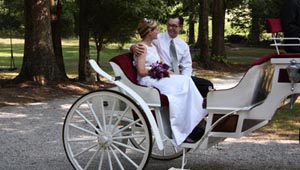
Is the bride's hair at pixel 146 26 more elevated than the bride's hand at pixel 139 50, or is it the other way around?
the bride's hair at pixel 146 26

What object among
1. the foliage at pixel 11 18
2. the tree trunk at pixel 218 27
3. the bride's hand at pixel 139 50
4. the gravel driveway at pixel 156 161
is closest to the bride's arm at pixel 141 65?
the bride's hand at pixel 139 50

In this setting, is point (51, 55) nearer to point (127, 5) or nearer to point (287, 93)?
point (127, 5)

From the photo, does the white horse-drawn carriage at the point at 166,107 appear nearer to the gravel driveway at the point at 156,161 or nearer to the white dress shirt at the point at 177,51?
the white dress shirt at the point at 177,51

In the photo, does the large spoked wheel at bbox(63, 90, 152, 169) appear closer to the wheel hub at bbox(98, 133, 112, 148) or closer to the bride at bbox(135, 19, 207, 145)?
the wheel hub at bbox(98, 133, 112, 148)

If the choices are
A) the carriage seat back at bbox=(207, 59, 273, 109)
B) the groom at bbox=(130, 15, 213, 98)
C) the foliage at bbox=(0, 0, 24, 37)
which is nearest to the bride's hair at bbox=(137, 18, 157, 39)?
the groom at bbox=(130, 15, 213, 98)

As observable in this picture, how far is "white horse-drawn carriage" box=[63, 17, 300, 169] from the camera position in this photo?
5031mm

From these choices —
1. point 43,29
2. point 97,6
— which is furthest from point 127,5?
point 43,29

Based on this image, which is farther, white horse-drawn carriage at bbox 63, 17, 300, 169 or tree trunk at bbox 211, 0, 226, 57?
Result: tree trunk at bbox 211, 0, 226, 57

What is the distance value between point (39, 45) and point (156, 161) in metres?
8.10

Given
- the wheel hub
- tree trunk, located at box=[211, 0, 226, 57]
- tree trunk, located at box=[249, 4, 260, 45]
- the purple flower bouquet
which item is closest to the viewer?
the wheel hub

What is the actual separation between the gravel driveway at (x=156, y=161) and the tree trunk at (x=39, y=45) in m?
4.53

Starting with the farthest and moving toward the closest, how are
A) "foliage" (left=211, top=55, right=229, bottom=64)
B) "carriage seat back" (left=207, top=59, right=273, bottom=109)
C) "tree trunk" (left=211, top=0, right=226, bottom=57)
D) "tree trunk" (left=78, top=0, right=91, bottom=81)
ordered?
1. "tree trunk" (left=211, top=0, right=226, bottom=57)
2. "foliage" (left=211, top=55, right=229, bottom=64)
3. "tree trunk" (left=78, top=0, right=91, bottom=81)
4. "carriage seat back" (left=207, top=59, right=273, bottom=109)

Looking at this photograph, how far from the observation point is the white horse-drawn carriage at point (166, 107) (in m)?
5.03

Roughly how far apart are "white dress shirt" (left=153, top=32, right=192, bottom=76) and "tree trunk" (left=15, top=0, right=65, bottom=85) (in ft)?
26.2
